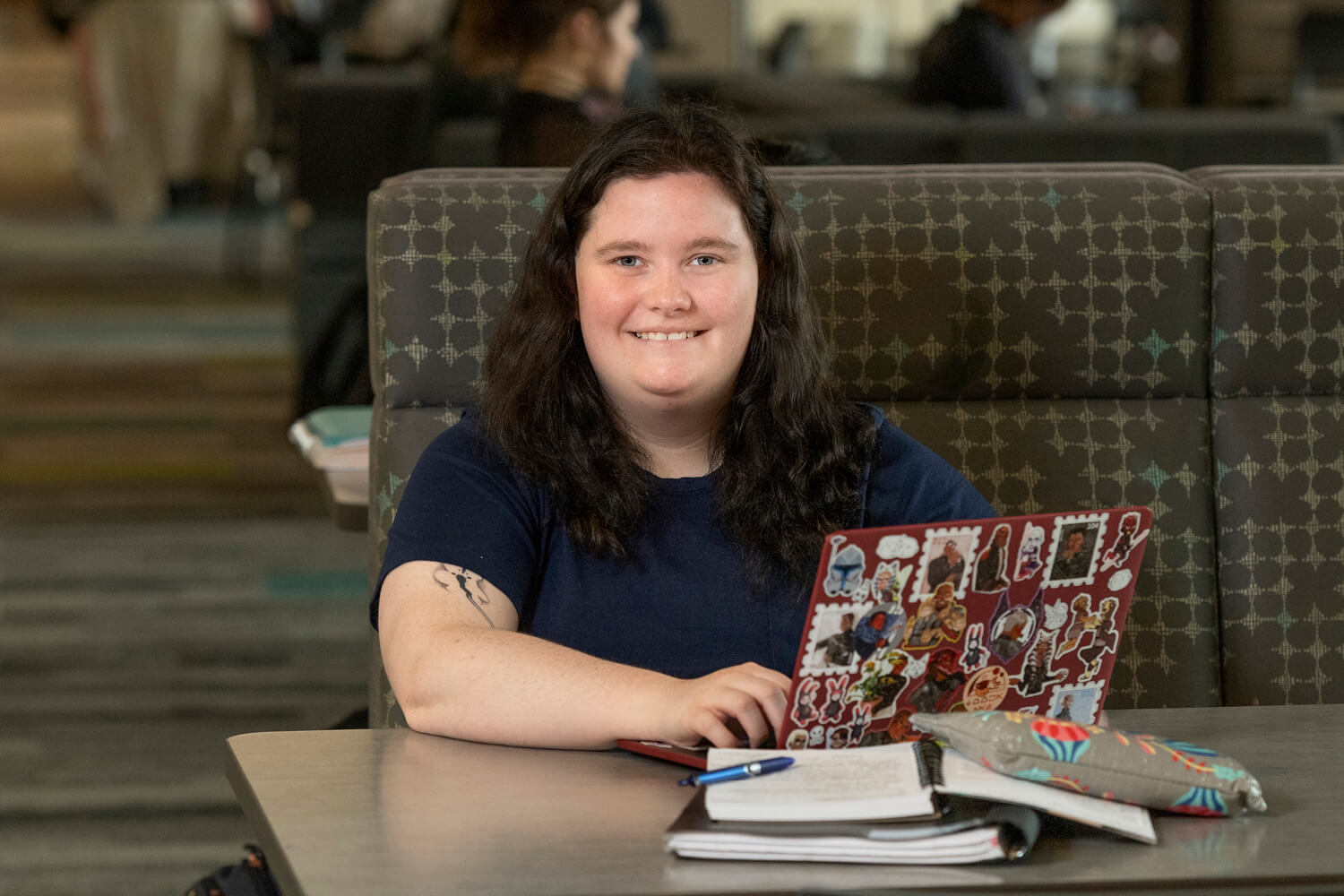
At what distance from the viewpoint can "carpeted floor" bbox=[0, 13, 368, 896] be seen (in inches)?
99.7

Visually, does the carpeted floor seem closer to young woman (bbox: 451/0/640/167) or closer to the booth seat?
young woman (bbox: 451/0/640/167)

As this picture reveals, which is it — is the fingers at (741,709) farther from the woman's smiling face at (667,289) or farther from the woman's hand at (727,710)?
the woman's smiling face at (667,289)

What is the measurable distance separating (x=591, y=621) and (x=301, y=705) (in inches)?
67.1

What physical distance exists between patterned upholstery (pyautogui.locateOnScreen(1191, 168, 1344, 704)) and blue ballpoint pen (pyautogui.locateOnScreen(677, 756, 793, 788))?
0.96 meters

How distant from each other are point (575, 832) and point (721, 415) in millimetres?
549

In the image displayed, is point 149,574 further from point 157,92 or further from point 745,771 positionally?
point 157,92

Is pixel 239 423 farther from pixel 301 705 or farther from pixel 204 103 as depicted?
pixel 204 103

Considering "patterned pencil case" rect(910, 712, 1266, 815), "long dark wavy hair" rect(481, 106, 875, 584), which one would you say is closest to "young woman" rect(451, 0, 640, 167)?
"long dark wavy hair" rect(481, 106, 875, 584)

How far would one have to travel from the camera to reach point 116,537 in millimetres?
4016

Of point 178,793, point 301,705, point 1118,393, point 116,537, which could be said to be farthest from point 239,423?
point 1118,393

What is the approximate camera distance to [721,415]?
1.47 metres

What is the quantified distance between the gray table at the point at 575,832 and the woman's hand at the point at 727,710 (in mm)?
34

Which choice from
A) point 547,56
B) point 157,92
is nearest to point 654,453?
point 547,56

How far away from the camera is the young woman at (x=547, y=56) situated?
120 inches
